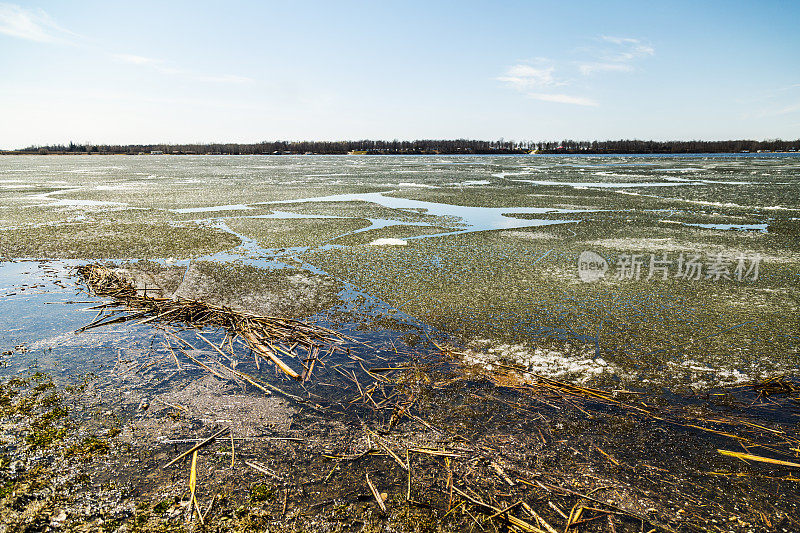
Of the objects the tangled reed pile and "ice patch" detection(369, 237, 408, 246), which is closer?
the tangled reed pile

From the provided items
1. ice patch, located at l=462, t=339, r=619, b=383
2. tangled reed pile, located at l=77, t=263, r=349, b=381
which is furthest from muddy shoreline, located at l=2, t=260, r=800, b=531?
tangled reed pile, located at l=77, t=263, r=349, b=381

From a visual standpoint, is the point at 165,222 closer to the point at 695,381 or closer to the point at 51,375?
the point at 51,375

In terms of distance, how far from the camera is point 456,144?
168 metres

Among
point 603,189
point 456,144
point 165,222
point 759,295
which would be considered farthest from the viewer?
A: point 456,144

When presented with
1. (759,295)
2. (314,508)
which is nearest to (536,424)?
(314,508)

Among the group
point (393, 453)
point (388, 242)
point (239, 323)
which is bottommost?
point (393, 453)

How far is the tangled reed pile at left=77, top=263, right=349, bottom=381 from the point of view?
602cm

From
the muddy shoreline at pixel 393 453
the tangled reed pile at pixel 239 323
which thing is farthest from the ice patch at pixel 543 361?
the tangled reed pile at pixel 239 323

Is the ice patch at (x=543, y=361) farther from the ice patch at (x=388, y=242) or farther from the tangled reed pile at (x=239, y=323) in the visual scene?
the ice patch at (x=388, y=242)

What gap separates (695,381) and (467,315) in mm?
3287

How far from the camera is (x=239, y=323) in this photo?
22.6ft

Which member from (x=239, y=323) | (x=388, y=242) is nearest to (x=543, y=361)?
(x=239, y=323)

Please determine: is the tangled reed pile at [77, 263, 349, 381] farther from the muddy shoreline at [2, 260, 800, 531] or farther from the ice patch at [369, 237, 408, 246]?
the ice patch at [369, 237, 408, 246]

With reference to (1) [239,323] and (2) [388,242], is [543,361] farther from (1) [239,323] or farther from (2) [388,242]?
(2) [388,242]
